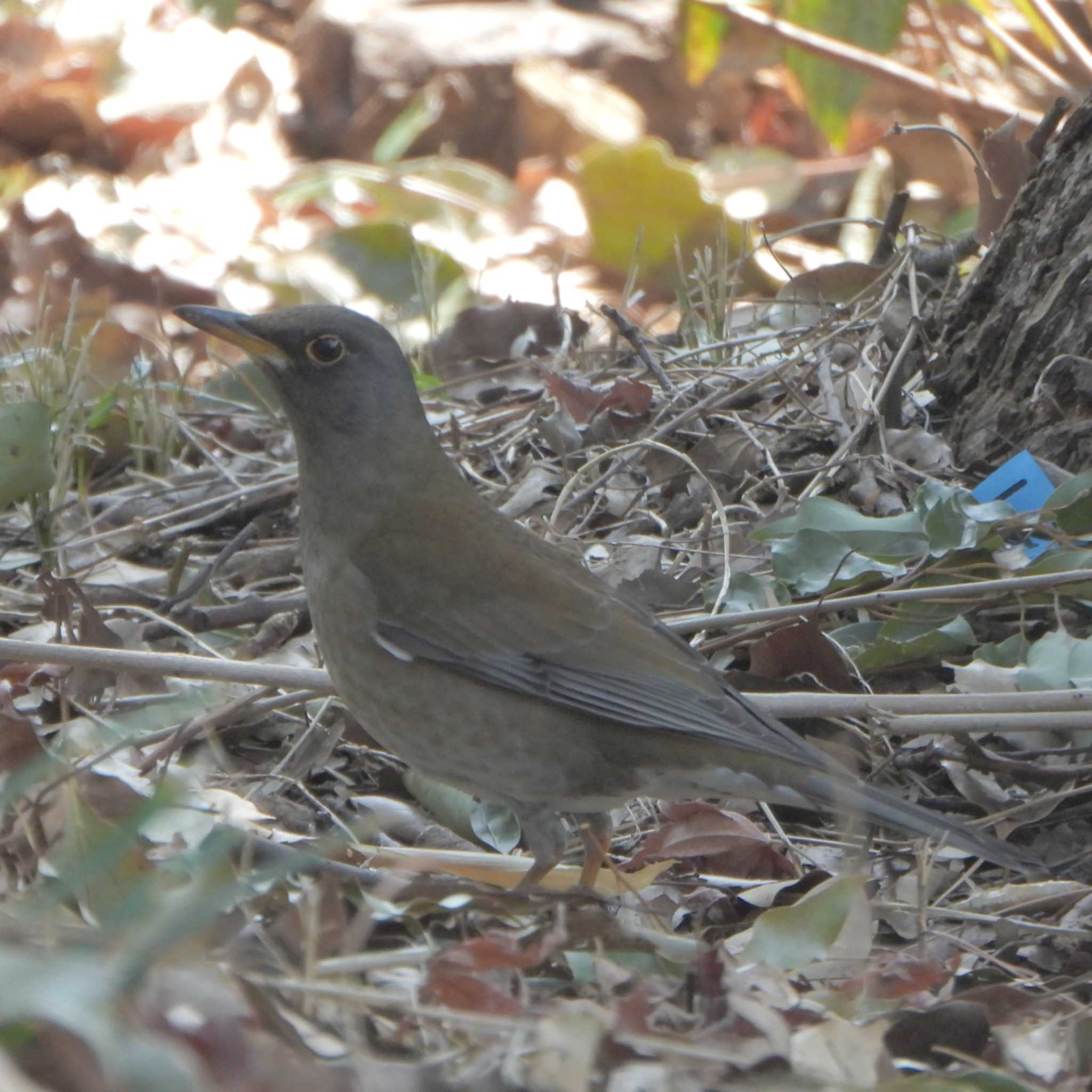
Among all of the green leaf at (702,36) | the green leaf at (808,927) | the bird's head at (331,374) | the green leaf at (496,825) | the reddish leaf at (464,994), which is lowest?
the green leaf at (496,825)

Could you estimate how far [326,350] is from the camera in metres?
4.74

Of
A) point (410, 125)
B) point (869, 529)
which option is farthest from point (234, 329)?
point (410, 125)

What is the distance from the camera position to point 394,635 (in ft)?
14.3

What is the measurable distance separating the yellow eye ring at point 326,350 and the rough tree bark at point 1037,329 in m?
2.08

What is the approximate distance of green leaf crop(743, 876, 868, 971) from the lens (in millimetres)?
3371

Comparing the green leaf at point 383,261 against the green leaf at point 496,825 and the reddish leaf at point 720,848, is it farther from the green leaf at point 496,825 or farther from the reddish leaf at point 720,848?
the reddish leaf at point 720,848

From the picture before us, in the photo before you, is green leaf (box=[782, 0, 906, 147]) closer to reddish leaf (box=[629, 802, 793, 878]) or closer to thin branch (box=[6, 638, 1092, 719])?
thin branch (box=[6, 638, 1092, 719])

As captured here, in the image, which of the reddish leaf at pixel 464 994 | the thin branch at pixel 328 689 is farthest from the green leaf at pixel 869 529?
the reddish leaf at pixel 464 994

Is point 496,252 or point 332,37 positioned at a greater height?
point 332,37

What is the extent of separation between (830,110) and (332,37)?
6.50 metres

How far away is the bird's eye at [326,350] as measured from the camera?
472cm

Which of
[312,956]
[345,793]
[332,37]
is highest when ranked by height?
[332,37]

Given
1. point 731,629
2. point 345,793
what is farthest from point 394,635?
point 731,629

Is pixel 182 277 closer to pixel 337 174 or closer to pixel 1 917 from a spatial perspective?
pixel 337 174
